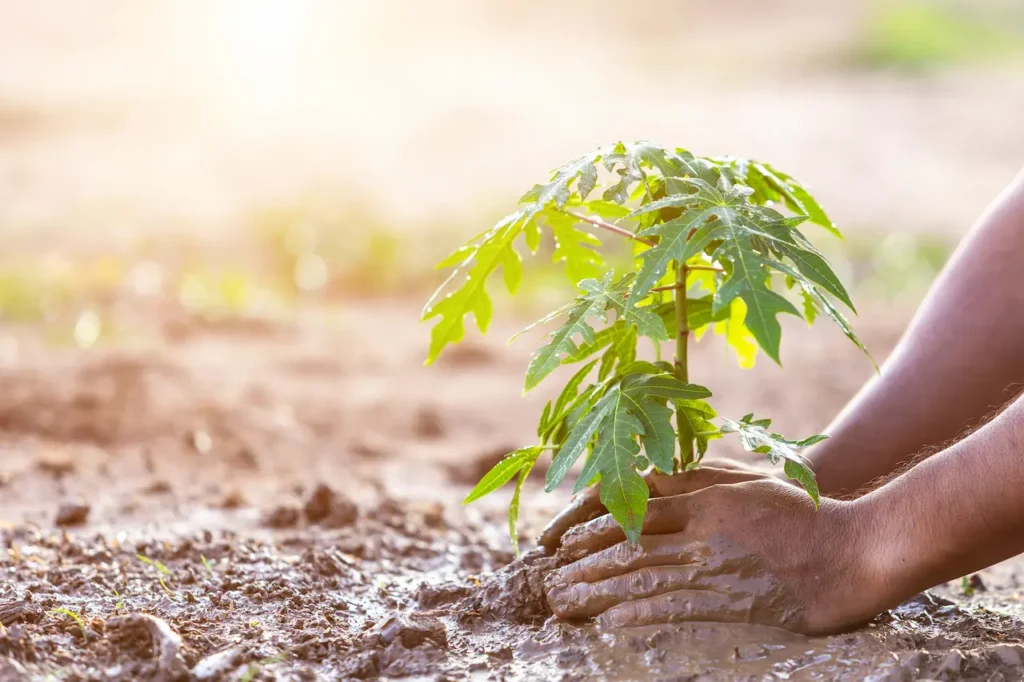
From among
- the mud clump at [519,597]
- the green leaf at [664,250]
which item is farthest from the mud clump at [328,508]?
Result: the green leaf at [664,250]

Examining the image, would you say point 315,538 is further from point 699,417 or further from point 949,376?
point 949,376

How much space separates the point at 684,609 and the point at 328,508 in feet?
4.17

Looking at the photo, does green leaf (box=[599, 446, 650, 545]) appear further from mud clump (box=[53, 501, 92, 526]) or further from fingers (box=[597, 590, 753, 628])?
mud clump (box=[53, 501, 92, 526])

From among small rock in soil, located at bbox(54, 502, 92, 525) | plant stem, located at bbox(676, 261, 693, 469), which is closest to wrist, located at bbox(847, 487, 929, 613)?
plant stem, located at bbox(676, 261, 693, 469)

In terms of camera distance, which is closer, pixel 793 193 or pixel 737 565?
pixel 737 565

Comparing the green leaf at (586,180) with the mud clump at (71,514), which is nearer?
the green leaf at (586,180)

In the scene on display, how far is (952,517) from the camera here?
5.82 ft

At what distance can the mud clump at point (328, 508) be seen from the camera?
9.20ft

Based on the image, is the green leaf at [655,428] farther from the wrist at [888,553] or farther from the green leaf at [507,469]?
the wrist at [888,553]

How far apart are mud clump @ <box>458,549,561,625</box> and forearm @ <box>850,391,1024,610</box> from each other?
0.62 meters

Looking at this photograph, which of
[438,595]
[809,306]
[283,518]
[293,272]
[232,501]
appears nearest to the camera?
[809,306]

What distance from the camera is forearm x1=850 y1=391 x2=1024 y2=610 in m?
1.76

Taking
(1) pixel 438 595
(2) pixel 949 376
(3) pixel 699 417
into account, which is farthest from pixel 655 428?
(2) pixel 949 376

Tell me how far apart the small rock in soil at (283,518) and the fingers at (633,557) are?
110 cm
